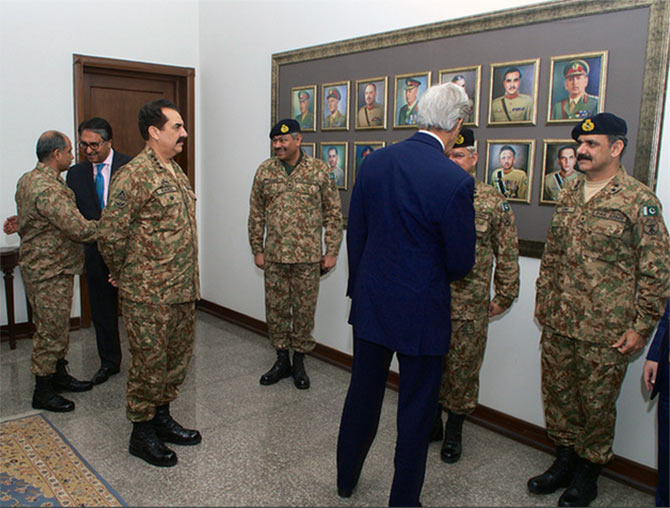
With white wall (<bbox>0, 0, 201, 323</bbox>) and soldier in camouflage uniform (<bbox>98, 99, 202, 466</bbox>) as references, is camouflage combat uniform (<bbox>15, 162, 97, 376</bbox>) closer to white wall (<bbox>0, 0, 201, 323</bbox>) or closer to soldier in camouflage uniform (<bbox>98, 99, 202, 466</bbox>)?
soldier in camouflage uniform (<bbox>98, 99, 202, 466</bbox>)

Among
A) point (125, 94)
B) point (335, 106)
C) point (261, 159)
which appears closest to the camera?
point (335, 106)

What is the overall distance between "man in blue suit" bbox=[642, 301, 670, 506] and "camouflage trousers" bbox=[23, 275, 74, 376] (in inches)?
114

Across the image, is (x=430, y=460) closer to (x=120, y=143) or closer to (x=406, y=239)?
(x=406, y=239)

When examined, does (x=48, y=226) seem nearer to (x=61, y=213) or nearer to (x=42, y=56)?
(x=61, y=213)

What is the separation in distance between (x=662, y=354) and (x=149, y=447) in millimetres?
2173

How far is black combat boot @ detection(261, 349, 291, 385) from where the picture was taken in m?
3.70

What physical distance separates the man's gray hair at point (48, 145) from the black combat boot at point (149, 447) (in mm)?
1585

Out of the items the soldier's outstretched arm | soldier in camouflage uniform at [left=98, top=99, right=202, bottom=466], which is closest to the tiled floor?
soldier in camouflage uniform at [left=98, top=99, right=202, bottom=466]

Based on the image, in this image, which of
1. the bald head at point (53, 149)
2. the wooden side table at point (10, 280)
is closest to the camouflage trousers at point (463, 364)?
the bald head at point (53, 149)

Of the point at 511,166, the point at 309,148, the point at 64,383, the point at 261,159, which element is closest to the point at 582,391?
the point at 511,166

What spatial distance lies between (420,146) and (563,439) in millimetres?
1461

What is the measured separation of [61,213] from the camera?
10.00 ft

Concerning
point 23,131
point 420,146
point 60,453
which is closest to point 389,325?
point 420,146


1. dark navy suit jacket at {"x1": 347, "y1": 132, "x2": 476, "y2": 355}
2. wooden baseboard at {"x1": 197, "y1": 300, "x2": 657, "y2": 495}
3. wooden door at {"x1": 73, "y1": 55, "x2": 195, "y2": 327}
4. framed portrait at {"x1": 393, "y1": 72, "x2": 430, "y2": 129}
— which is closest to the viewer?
dark navy suit jacket at {"x1": 347, "y1": 132, "x2": 476, "y2": 355}
